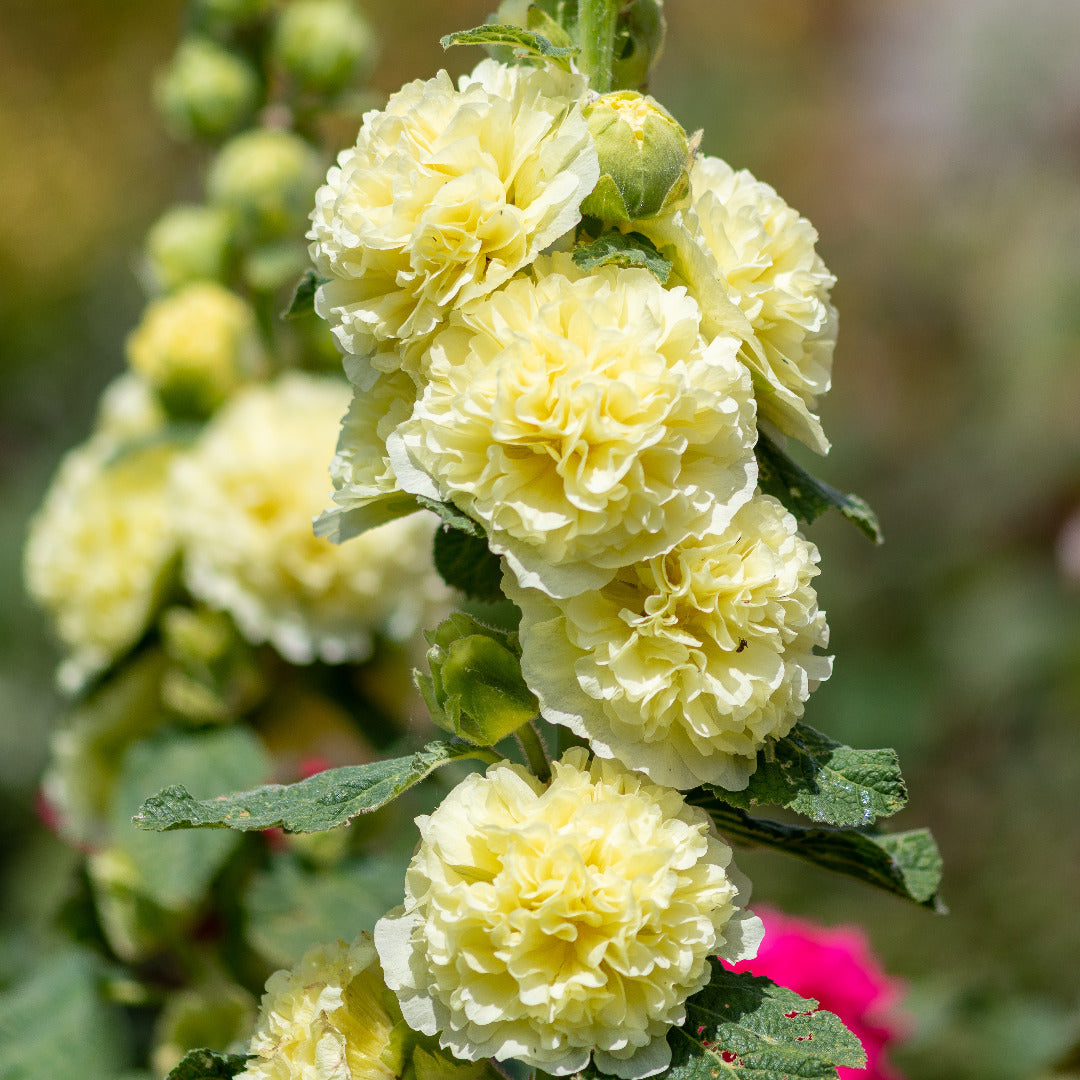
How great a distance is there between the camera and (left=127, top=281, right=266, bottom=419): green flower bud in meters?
1.34

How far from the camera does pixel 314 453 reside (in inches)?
51.4

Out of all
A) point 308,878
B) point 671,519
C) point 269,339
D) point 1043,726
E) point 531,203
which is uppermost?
point 531,203

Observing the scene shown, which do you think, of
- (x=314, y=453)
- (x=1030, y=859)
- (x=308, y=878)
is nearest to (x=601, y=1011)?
(x=308, y=878)

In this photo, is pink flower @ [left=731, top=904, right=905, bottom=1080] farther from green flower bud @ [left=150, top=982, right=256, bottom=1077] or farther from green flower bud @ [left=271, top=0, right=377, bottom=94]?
green flower bud @ [left=271, top=0, right=377, bottom=94]

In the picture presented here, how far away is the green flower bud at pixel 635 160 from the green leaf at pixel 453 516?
0.17m

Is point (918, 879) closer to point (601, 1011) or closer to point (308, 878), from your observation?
point (601, 1011)

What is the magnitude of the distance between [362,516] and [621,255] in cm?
20

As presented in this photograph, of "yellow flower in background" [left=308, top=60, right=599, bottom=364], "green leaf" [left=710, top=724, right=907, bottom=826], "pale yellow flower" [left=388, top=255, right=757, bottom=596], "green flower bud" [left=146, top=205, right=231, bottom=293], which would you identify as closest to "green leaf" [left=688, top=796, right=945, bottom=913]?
"green leaf" [left=710, top=724, right=907, bottom=826]

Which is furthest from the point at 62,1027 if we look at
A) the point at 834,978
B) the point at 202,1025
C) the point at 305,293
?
the point at 305,293

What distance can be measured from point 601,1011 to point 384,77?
425 cm

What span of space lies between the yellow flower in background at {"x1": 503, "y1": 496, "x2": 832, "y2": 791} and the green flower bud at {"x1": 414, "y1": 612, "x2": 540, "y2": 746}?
0.11 feet

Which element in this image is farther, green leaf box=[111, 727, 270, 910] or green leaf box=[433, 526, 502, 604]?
green leaf box=[111, 727, 270, 910]

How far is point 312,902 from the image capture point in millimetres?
1188

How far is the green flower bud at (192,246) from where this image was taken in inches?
56.0
